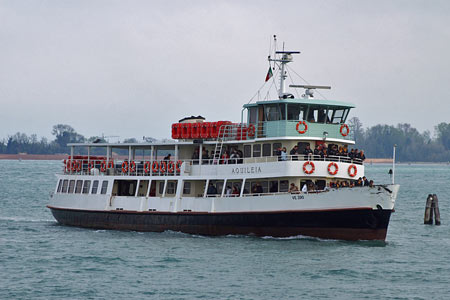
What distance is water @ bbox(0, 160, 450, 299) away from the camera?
2708cm

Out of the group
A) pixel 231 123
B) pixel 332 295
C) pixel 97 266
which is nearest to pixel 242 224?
pixel 231 123

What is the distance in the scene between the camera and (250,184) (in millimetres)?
39125

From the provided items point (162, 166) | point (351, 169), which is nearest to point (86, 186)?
point (162, 166)

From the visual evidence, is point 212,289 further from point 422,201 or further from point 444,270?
point 422,201

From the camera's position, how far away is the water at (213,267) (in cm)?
2708

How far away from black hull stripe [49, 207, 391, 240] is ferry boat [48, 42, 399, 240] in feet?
0.17

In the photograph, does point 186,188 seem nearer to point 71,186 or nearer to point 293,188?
point 293,188

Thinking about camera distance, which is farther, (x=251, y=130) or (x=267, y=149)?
(x=251, y=130)

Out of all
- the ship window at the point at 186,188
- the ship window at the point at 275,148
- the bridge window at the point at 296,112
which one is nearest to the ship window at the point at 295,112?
the bridge window at the point at 296,112

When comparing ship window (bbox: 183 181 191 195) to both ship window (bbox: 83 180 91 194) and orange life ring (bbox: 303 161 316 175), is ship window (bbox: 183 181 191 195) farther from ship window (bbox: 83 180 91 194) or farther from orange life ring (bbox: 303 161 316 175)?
orange life ring (bbox: 303 161 316 175)

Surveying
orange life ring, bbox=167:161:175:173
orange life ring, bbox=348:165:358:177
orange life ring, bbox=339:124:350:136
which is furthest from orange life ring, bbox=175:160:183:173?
orange life ring, bbox=348:165:358:177

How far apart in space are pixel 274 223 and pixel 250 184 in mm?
3099

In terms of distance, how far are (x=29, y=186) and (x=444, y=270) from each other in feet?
232

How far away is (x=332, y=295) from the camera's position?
26.5 metres
